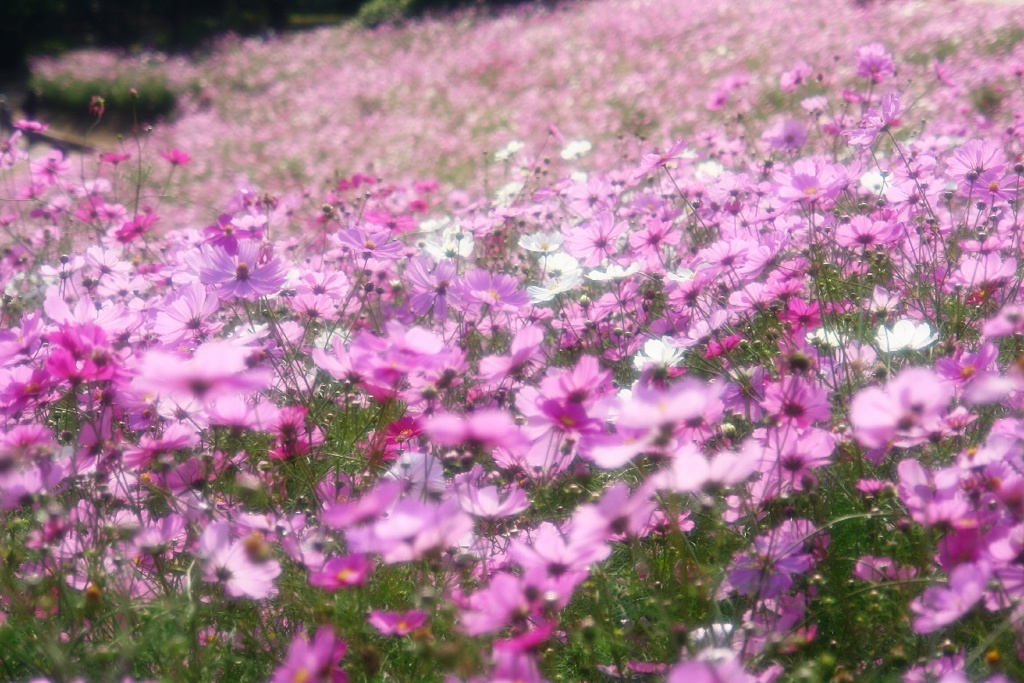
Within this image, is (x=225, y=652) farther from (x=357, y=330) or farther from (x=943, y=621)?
(x=357, y=330)

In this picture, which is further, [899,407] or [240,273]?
[240,273]

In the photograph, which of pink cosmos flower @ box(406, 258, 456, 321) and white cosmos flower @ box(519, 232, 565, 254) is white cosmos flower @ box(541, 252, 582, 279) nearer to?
white cosmos flower @ box(519, 232, 565, 254)

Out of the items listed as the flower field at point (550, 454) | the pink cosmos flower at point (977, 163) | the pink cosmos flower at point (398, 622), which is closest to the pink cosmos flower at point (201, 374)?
the flower field at point (550, 454)

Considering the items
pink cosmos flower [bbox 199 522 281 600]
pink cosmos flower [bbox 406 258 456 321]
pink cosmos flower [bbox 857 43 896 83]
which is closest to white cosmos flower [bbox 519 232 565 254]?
pink cosmos flower [bbox 406 258 456 321]

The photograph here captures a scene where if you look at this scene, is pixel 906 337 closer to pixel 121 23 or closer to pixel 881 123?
pixel 881 123

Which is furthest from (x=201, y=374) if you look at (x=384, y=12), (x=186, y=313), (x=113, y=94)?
(x=384, y=12)

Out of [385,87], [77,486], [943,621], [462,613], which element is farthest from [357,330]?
[385,87]

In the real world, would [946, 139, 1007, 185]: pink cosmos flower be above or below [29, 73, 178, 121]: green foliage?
below
